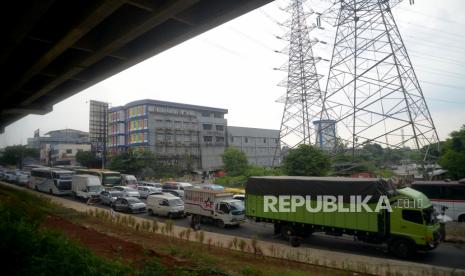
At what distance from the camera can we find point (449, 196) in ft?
71.5

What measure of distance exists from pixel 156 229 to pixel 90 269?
13925mm

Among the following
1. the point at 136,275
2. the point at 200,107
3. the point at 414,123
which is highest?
the point at 200,107

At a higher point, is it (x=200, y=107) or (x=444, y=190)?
(x=200, y=107)

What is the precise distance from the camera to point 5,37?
11750 mm

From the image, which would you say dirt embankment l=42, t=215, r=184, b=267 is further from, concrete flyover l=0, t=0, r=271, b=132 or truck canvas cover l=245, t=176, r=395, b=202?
truck canvas cover l=245, t=176, r=395, b=202

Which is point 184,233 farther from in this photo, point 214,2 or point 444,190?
point 444,190

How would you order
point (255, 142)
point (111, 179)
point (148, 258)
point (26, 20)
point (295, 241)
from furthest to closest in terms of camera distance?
point (255, 142)
point (111, 179)
point (295, 241)
point (148, 258)
point (26, 20)

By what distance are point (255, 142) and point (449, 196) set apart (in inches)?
3136

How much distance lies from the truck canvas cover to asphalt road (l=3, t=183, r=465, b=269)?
2665 millimetres

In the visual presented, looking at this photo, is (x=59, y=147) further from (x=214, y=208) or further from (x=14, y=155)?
(x=214, y=208)

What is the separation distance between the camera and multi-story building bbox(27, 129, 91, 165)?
332 feet

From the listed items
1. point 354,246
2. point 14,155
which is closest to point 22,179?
point 354,246

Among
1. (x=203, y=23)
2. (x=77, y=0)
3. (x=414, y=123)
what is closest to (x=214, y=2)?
(x=203, y=23)

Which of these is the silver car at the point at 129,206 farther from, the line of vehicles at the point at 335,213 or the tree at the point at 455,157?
the tree at the point at 455,157
